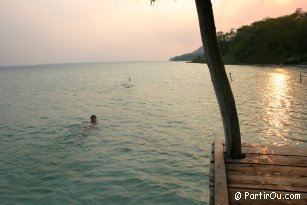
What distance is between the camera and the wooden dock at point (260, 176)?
437 centimetres

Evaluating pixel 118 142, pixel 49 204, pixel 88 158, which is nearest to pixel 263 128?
pixel 118 142

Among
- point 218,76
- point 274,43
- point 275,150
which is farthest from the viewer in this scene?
point 274,43

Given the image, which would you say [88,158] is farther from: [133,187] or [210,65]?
[210,65]

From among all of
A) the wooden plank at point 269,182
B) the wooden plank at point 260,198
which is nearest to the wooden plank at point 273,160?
the wooden plank at point 269,182

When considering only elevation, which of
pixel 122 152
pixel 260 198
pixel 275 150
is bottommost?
pixel 122 152

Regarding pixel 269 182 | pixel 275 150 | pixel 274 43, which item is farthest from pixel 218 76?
pixel 274 43

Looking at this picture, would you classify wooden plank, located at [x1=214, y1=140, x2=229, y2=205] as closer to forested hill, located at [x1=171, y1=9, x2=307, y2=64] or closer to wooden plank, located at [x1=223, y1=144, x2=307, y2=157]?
wooden plank, located at [x1=223, y1=144, x2=307, y2=157]

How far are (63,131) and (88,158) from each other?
656cm

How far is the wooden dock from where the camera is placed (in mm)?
4367

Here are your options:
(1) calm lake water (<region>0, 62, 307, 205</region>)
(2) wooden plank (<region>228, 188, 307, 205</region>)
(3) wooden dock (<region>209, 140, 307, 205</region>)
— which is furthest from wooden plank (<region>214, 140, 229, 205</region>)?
(1) calm lake water (<region>0, 62, 307, 205</region>)

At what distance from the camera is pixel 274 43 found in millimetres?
123688

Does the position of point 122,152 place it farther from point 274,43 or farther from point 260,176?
point 274,43

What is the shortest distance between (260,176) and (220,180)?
80cm

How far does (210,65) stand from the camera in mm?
5523
